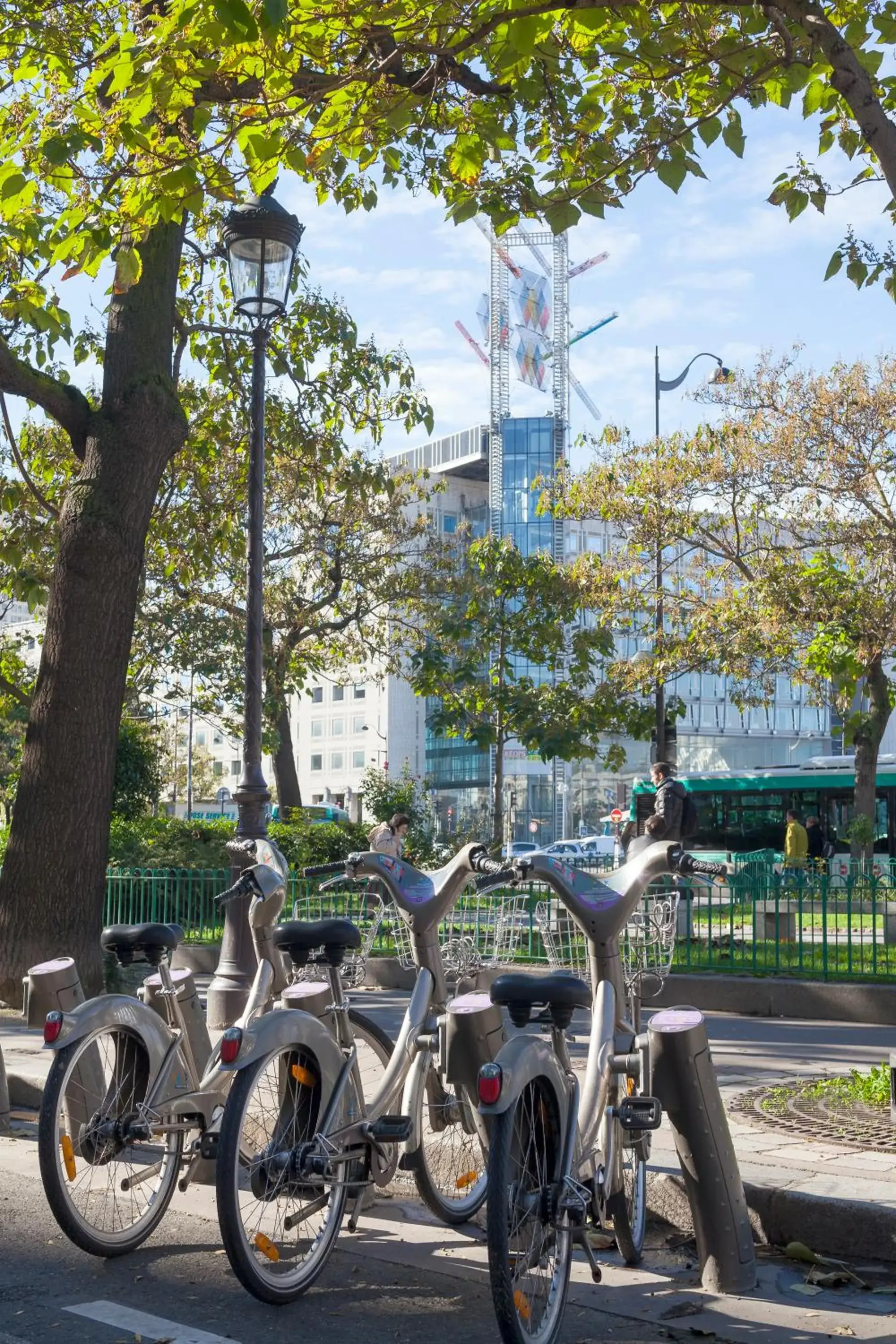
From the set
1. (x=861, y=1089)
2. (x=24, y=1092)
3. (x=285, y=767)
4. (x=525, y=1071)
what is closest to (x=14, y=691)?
(x=24, y=1092)

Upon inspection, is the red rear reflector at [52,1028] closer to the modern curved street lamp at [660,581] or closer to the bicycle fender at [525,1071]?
the bicycle fender at [525,1071]

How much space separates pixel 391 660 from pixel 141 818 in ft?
37.2

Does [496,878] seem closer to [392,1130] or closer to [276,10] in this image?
[392,1130]

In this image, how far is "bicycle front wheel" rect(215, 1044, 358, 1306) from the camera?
4.34 m

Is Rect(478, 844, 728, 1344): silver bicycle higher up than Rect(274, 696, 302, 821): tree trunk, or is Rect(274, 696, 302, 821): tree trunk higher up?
Rect(274, 696, 302, 821): tree trunk

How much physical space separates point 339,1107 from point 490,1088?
1.02 metres

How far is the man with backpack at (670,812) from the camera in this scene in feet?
49.5

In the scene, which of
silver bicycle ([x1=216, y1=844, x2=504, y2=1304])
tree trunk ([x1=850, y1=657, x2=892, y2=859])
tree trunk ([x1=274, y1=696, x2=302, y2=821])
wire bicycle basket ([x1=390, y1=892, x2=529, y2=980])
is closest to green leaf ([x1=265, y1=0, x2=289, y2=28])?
silver bicycle ([x1=216, y1=844, x2=504, y2=1304])

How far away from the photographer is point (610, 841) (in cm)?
6241

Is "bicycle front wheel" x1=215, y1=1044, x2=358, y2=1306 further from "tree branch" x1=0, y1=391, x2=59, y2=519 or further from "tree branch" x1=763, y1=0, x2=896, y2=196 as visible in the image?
"tree branch" x1=0, y1=391, x2=59, y2=519

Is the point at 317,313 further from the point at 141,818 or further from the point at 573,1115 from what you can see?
the point at 573,1115

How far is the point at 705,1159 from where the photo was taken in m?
4.78

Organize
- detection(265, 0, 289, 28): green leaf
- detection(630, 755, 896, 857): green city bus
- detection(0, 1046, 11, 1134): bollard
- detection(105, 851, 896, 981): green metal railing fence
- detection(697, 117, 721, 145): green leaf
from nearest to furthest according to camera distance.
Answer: detection(265, 0, 289, 28): green leaf
detection(0, 1046, 11, 1134): bollard
detection(697, 117, 721, 145): green leaf
detection(105, 851, 896, 981): green metal railing fence
detection(630, 755, 896, 857): green city bus

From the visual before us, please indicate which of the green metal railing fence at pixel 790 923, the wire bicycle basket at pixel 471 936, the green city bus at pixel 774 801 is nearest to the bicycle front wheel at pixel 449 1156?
the wire bicycle basket at pixel 471 936
